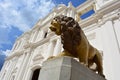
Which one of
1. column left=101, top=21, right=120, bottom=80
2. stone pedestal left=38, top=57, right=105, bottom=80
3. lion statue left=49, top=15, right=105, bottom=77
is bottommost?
stone pedestal left=38, top=57, right=105, bottom=80

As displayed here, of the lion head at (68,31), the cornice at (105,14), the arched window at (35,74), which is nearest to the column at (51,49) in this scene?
the arched window at (35,74)

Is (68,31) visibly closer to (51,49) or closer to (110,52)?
(110,52)

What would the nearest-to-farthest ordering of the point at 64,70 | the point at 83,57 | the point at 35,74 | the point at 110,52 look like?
the point at 64,70
the point at 83,57
the point at 110,52
the point at 35,74

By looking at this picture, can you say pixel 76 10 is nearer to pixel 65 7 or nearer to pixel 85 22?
pixel 65 7

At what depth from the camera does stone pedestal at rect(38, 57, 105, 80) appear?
6.86 feet

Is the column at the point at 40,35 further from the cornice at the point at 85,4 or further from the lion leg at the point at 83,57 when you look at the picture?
the lion leg at the point at 83,57

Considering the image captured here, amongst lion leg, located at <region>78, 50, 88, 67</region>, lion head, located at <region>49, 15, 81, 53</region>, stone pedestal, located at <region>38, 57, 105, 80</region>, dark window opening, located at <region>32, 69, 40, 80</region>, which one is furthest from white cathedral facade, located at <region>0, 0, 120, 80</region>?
stone pedestal, located at <region>38, 57, 105, 80</region>

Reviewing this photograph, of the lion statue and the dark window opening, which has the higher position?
the dark window opening

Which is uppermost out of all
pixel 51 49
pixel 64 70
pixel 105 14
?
pixel 105 14

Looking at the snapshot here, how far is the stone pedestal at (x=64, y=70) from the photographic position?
2092 millimetres

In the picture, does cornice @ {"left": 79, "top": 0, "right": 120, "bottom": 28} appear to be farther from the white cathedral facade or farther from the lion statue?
the lion statue

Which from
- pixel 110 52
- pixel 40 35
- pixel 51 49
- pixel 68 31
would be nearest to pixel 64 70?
pixel 68 31

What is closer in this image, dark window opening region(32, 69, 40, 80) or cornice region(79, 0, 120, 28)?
cornice region(79, 0, 120, 28)

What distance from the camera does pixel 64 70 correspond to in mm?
2129
